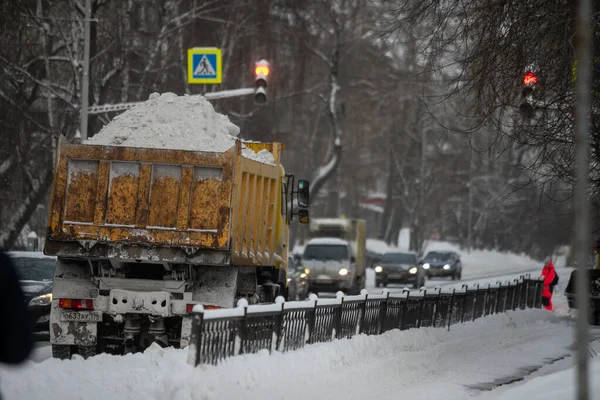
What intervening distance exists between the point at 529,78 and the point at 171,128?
5482 millimetres

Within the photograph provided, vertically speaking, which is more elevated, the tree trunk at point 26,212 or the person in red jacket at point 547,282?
the tree trunk at point 26,212

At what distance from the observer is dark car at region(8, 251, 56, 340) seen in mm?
18422

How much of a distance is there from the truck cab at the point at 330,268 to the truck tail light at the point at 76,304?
870 inches

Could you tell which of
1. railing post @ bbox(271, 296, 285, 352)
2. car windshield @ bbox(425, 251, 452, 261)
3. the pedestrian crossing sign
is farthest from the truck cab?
railing post @ bbox(271, 296, 285, 352)

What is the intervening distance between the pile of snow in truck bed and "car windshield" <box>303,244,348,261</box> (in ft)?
66.9

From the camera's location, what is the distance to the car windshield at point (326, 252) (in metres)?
37.2

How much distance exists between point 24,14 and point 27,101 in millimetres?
4010

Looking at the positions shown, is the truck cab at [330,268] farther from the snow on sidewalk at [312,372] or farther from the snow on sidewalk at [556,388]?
the snow on sidewalk at [556,388]

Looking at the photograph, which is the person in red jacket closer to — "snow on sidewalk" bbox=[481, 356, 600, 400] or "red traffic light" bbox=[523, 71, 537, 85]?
"red traffic light" bbox=[523, 71, 537, 85]

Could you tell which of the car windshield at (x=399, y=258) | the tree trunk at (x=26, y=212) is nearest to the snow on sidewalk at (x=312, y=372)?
the tree trunk at (x=26, y=212)

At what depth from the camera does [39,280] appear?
2028 centimetres

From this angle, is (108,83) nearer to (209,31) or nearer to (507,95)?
(209,31)

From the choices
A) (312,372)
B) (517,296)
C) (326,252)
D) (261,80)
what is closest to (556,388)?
(312,372)

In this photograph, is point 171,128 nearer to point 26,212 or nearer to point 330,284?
point 26,212
